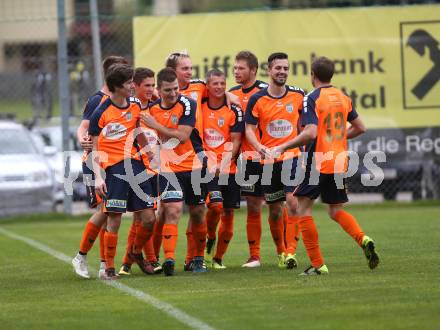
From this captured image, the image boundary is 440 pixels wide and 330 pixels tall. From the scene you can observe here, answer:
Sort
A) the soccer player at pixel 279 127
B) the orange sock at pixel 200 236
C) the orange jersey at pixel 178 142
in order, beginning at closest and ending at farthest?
the orange jersey at pixel 178 142, the orange sock at pixel 200 236, the soccer player at pixel 279 127

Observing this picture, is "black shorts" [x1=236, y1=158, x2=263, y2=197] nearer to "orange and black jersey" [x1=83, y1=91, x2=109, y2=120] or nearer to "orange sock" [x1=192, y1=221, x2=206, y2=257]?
"orange sock" [x1=192, y1=221, x2=206, y2=257]

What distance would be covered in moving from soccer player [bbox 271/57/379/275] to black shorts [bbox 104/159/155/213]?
4.03 feet

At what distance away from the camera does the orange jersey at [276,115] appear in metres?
11.4

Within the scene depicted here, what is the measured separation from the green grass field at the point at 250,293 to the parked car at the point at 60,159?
20.1ft

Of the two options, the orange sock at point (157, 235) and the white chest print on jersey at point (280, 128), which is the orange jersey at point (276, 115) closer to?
the white chest print on jersey at point (280, 128)

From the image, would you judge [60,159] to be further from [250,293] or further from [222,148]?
[250,293]

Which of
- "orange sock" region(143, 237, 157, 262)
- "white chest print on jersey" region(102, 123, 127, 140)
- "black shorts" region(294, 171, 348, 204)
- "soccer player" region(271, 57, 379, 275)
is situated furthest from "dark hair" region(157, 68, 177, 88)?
"orange sock" region(143, 237, 157, 262)

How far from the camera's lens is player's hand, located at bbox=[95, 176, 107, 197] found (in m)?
10.3

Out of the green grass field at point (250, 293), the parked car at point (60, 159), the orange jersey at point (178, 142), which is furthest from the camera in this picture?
the parked car at point (60, 159)

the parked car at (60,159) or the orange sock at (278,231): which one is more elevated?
the parked car at (60,159)

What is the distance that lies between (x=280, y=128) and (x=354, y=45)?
27.1 ft

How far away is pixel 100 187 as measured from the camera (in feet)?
33.8

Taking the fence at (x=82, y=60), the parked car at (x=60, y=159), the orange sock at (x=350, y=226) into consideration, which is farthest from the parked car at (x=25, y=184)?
the orange sock at (x=350, y=226)

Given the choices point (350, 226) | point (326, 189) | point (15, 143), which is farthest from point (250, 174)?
point (15, 143)
